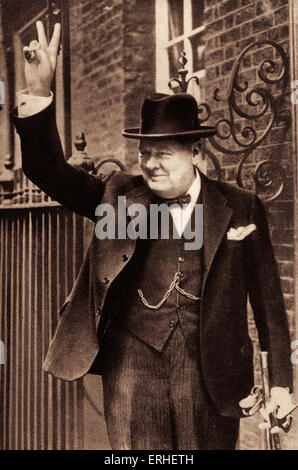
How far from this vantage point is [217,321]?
88.8 inches

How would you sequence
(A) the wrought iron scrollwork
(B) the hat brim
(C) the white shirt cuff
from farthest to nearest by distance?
(A) the wrought iron scrollwork → (B) the hat brim → (C) the white shirt cuff

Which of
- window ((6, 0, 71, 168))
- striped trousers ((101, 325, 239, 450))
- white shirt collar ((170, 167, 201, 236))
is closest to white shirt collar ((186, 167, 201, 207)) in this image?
white shirt collar ((170, 167, 201, 236))

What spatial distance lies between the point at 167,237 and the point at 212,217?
0.18 m

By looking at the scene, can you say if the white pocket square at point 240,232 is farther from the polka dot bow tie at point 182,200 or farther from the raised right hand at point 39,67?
the raised right hand at point 39,67

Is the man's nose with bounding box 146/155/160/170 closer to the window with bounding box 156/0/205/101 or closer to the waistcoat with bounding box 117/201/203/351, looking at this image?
the waistcoat with bounding box 117/201/203/351

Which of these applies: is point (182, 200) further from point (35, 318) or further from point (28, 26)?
point (28, 26)

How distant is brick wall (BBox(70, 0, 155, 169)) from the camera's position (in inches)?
116

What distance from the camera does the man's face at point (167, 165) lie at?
7.36ft

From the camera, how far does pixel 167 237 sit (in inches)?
89.7

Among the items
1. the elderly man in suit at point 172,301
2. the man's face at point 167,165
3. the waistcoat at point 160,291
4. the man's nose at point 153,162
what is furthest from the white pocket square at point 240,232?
the man's nose at point 153,162

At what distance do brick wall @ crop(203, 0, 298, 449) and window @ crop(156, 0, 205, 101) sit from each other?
0.06 meters

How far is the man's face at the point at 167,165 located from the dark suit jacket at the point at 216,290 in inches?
3.1

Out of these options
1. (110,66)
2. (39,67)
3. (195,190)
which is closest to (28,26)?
(110,66)
